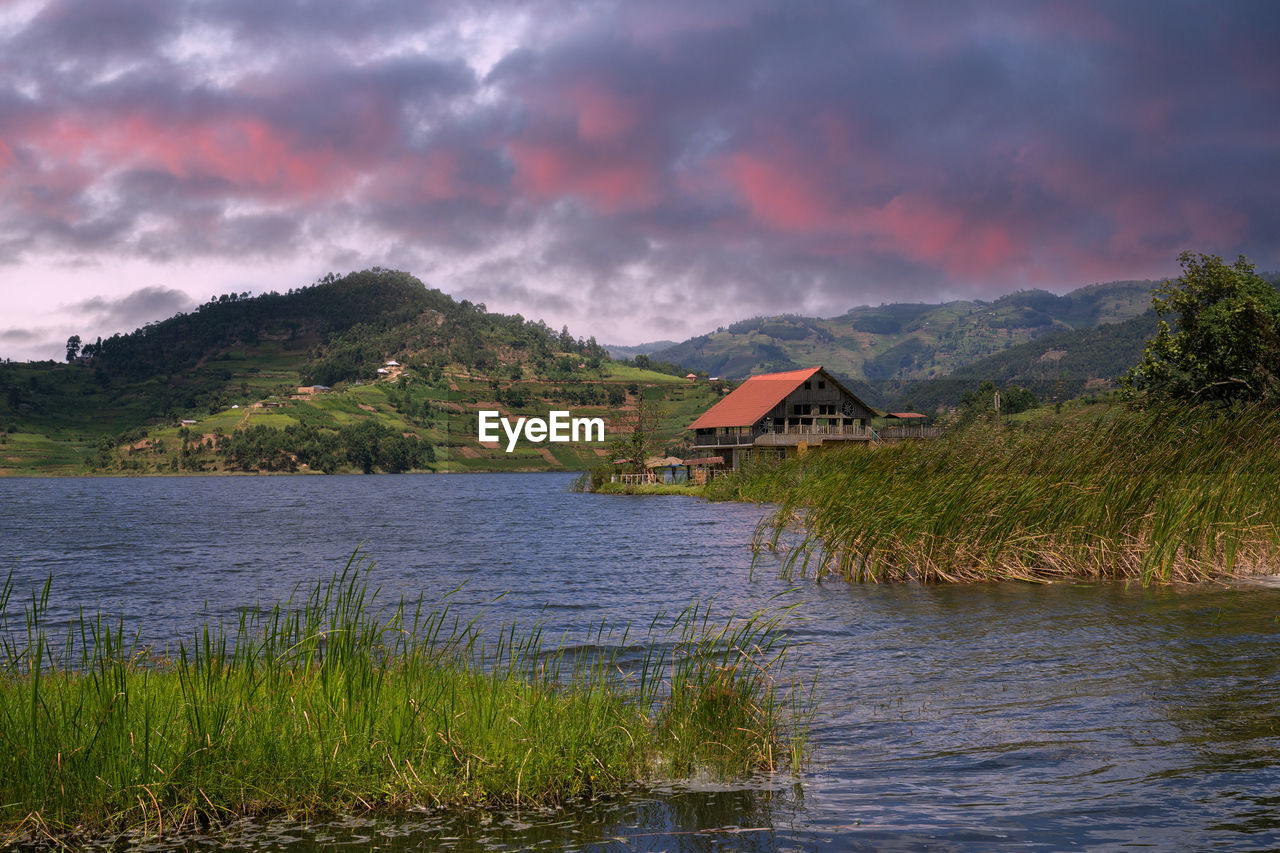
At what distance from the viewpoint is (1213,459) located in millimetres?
17828

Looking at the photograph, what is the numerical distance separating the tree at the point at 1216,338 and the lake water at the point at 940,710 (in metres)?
24.5

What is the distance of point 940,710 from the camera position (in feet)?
32.2

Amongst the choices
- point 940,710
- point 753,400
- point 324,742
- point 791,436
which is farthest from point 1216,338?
point 753,400

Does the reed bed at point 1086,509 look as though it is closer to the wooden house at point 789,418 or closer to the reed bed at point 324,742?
the reed bed at point 324,742

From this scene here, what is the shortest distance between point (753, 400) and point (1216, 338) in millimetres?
50453

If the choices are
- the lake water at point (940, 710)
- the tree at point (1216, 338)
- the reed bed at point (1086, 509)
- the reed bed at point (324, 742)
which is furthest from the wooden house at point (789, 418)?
the reed bed at point (324, 742)

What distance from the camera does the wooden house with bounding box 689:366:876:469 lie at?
263 feet

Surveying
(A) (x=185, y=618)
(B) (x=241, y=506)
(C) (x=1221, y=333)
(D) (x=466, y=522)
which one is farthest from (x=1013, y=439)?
(B) (x=241, y=506)

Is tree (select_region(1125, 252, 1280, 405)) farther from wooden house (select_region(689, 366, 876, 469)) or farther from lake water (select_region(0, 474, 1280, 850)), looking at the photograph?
wooden house (select_region(689, 366, 876, 469))

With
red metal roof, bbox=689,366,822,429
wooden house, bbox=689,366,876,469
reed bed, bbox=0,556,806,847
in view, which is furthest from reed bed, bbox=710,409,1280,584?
red metal roof, bbox=689,366,822,429

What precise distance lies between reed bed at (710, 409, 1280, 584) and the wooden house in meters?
58.9

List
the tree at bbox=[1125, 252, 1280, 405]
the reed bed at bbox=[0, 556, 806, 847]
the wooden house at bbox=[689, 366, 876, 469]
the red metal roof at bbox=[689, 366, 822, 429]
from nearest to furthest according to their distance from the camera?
1. the reed bed at bbox=[0, 556, 806, 847]
2. the tree at bbox=[1125, 252, 1280, 405]
3. the wooden house at bbox=[689, 366, 876, 469]
4. the red metal roof at bbox=[689, 366, 822, 429]

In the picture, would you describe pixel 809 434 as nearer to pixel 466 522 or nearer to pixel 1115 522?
pixel 466 522

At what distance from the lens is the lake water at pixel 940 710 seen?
6145mm
